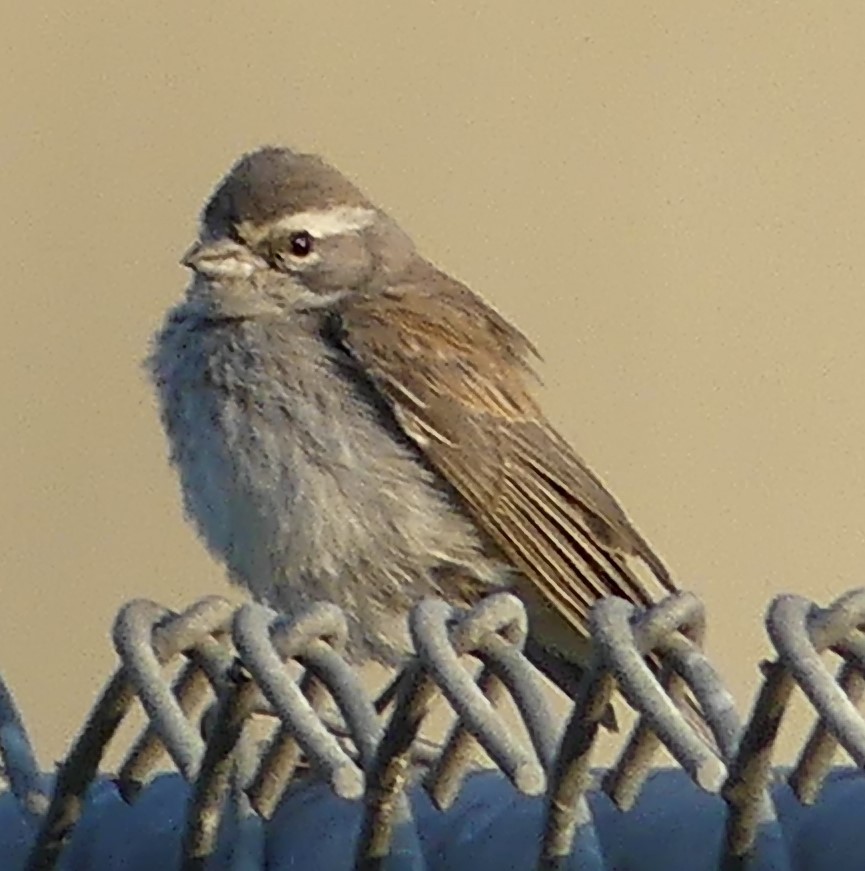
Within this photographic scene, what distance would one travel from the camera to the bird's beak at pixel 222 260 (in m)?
4.97

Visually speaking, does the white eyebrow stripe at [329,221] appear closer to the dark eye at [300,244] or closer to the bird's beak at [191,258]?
the dark eye at [300,244]

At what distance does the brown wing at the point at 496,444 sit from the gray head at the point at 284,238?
0.12 meters

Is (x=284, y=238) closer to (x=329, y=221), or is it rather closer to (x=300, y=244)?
(x=300, y=244)

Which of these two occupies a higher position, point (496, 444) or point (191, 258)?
point (191, 258)

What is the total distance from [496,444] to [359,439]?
422 mm

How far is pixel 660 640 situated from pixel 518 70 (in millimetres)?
4863

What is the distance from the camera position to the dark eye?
5.17 meters

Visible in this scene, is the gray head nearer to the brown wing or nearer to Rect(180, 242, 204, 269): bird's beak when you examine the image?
Rect(180, 242, 204, 269): bird's beak

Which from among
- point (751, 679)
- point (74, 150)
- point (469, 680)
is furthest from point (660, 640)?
point (74, 150)

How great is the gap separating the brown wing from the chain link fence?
277 centimetres

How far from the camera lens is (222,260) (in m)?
4.99

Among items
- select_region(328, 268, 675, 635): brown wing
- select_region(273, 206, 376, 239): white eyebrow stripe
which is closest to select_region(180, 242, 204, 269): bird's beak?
select_region(273, 206, 376, 239): white eyebrow stripe

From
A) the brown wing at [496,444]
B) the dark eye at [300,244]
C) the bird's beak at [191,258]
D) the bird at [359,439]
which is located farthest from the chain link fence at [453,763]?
the dark eye at [300,244]

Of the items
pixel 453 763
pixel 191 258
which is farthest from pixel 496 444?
pixel 453 763
